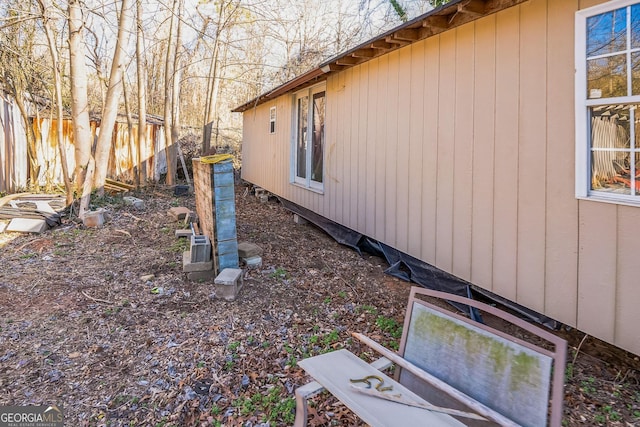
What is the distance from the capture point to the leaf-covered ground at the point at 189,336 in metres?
2.41

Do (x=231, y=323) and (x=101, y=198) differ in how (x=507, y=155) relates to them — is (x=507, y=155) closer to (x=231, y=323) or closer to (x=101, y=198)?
(x=231, y=323)

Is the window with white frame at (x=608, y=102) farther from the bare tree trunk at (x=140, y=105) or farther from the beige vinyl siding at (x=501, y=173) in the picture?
the bare tree trunk at (x=140, y=105)

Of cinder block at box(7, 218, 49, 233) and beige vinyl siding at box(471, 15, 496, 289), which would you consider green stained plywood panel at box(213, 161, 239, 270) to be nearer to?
beige vinyl siding at box(471, 15, 496, 289)

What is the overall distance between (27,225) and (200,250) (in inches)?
152

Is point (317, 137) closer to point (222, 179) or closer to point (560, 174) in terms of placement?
point (222, 179)

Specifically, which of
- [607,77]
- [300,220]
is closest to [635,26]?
[607,77]

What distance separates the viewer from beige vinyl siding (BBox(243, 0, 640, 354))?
2.60m

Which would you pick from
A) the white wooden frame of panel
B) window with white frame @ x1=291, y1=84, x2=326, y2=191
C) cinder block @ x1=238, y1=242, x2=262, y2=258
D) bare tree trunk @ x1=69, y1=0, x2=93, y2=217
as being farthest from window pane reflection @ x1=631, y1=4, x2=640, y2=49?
bare tree trunk @ x1=69, y1=0, x2=93, y2=217

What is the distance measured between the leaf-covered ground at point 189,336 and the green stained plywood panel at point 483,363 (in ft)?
2.43

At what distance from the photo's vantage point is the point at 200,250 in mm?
4309

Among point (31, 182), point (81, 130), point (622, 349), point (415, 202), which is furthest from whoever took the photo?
point (31, 182)

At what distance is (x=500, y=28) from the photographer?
3236mm

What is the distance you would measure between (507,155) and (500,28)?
3.51 feet

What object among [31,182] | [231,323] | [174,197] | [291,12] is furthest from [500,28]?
[31,182]
